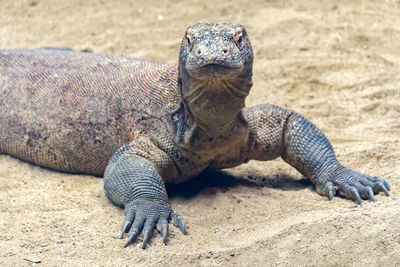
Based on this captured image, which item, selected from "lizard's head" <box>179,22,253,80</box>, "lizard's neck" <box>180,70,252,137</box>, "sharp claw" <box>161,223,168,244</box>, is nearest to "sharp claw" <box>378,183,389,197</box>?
"lizard's neck" <box>180,70,252,137</box>

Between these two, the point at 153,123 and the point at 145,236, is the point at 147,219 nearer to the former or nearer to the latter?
the point at 145,236

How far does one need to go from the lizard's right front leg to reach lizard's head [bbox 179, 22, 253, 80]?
93cm

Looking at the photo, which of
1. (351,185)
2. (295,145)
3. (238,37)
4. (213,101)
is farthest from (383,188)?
(238,37)

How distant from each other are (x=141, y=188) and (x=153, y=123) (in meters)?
0.64

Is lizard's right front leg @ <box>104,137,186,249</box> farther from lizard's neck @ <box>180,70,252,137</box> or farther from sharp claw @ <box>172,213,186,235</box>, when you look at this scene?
lizard's neck @ <box>180,70,252,137</box>

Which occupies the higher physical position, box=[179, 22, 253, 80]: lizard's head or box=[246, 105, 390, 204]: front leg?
box=[179, 22, 253, 80]: lizard's head

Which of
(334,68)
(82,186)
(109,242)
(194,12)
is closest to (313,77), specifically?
(334,68)

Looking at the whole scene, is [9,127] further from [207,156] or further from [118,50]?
[118,50]

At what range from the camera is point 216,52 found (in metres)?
3.67

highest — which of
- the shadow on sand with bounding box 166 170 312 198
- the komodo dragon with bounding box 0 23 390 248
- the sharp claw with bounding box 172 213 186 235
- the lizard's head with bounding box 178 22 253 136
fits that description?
the lizard's head with bounding box 178 22 253 136

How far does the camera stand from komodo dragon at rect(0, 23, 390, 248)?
13.2 feet

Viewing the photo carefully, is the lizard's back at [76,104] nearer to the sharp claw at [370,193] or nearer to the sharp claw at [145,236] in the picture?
the sharp claw at [145,236]

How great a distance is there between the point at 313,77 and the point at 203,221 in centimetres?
327

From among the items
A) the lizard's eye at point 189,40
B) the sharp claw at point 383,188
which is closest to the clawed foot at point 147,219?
the lizard's eye at point 189,40
